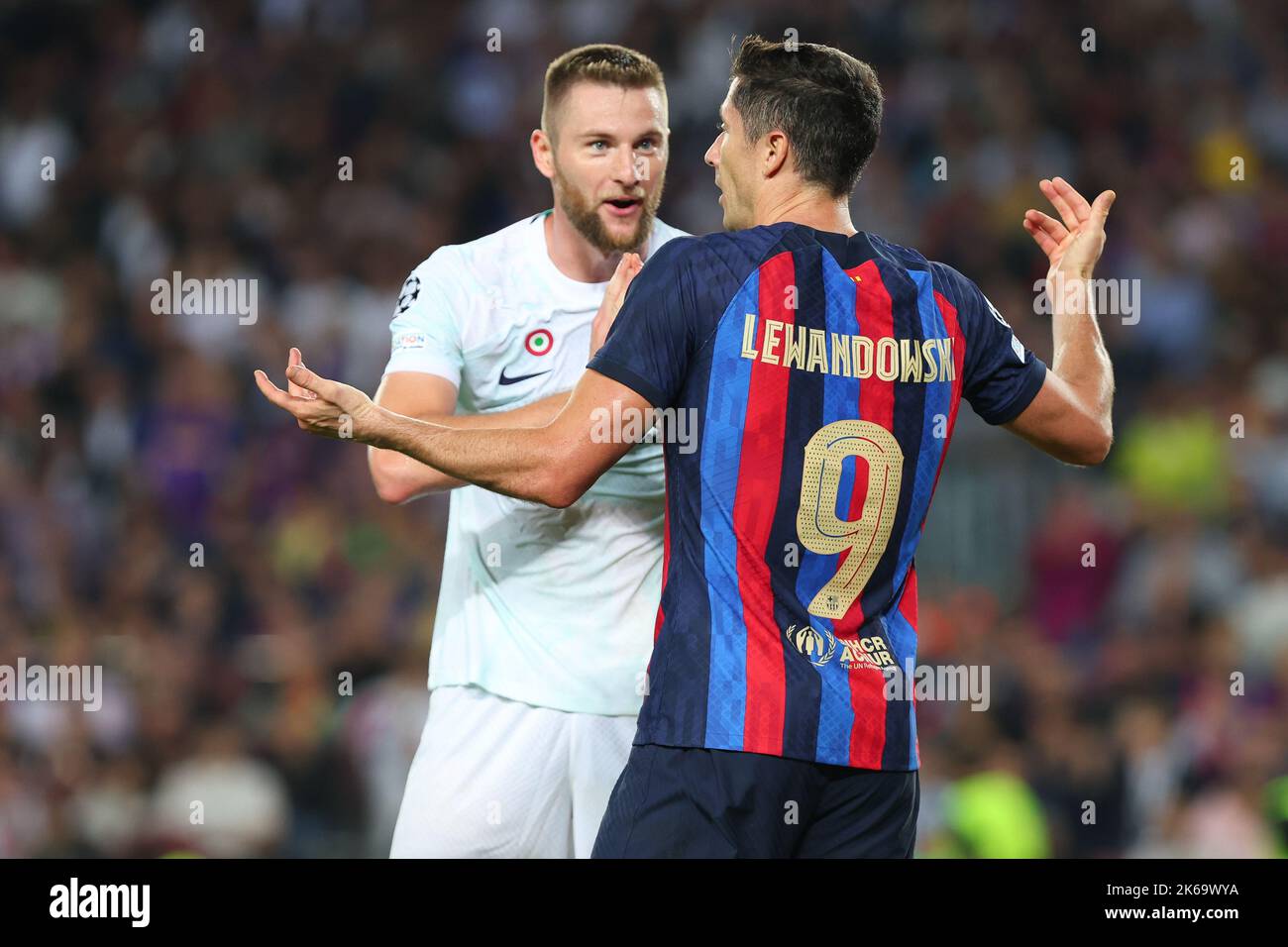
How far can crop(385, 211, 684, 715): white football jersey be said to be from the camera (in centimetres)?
374

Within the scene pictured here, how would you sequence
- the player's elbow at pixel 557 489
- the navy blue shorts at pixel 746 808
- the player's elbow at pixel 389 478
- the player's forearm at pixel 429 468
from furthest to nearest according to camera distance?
1. the player's elbow at pixel 389 478
2. the player's forearm at pixel 429 468
3. the player's elbow at pixel 557 489
4. the navy blue shorts at pixel 746 808

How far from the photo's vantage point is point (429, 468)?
3.54 m

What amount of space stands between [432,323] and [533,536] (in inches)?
22.2

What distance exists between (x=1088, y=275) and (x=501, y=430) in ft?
4.68

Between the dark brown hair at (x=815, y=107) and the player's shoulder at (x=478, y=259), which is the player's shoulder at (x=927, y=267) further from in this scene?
the player's shoulder at (x=478, y=259)

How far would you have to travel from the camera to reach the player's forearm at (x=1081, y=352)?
3404 mm

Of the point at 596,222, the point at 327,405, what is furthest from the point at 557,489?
the point at 596,222

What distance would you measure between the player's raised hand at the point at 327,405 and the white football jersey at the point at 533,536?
0.77m

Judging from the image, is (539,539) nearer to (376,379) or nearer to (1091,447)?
(1091,447)

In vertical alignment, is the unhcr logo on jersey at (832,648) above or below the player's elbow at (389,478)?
below

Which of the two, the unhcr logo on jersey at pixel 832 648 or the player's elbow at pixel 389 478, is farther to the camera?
the player's elbow at pixel 389 478

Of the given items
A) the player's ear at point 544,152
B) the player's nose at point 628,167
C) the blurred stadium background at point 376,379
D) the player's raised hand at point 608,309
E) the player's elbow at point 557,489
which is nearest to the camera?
the player's elbow at point 557,489

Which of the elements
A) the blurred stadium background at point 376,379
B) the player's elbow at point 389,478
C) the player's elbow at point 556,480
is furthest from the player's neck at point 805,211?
the blurred stadium background at point 376,379
